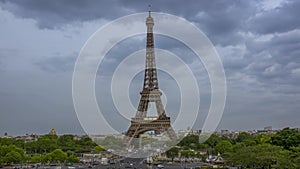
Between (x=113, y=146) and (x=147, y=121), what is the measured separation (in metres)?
12.4

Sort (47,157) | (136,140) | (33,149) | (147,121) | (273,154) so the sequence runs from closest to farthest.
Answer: (273,154) → (47,157) → (147,121) → (136,140) → (33,149)

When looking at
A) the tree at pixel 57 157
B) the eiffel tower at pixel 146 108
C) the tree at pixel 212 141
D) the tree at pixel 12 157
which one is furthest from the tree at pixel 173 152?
the tree at pixel 12 157

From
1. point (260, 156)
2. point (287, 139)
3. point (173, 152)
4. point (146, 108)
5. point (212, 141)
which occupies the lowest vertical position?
point (260, 156)

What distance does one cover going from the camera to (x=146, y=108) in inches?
1877

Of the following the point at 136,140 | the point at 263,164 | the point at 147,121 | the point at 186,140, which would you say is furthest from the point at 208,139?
the point at 263,164

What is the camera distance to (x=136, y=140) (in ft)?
172

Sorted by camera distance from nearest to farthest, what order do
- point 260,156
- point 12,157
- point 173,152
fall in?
point 260,156 → point 12,157 → point 173,152

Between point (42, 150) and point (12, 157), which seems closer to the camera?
point (12, 157)

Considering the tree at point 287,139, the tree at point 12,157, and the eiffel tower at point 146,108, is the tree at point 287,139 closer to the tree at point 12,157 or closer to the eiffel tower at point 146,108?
the eiffel tower at point 146,108

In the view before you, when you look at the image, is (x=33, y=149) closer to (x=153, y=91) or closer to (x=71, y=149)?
(x=71, y=149)

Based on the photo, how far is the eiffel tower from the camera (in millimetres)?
46562

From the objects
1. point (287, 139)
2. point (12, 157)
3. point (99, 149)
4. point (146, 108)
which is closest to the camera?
point (287, 139)

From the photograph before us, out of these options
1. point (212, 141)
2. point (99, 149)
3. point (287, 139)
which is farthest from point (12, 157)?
point (212, 141)

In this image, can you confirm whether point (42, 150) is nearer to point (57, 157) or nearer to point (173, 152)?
point (57, 157)
